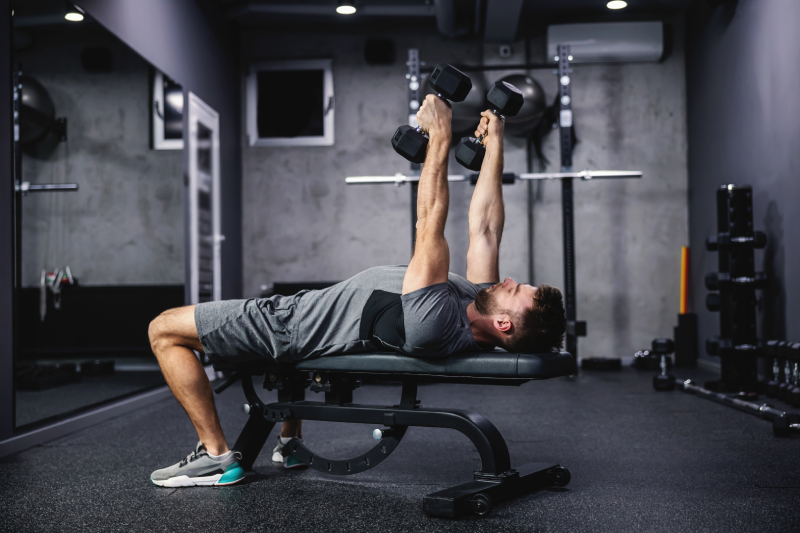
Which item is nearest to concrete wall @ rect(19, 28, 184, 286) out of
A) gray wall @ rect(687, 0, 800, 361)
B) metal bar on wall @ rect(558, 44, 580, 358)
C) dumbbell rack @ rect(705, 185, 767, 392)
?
metal bar on wall @ rect(558, 44, 580, 358)

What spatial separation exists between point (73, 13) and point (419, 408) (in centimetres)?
244

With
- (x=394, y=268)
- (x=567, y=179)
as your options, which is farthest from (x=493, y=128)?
(x=567, y=179)

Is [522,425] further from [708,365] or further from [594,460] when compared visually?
[708,365]

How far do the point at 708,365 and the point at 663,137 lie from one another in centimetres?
184

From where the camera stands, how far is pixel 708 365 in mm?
5031

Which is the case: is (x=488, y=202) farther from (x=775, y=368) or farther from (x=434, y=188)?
(x=775, y=368)

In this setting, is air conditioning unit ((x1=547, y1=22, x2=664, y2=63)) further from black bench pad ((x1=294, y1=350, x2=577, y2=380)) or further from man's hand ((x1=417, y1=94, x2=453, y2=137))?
black bench pad ((x1=294, y1=350, x2=577, y2=380))

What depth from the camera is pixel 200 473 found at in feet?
6.67

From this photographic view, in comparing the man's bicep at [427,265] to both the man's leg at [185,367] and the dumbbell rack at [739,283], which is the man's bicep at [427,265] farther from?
the dumbbell rack at [739,283]

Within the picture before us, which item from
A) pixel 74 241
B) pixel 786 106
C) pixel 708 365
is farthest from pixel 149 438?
pixel 708 365

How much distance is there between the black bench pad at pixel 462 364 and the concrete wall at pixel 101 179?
1.60 meters

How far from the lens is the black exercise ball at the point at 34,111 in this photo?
8.93 feet

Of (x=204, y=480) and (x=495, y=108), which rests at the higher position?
(x=495, y=108)

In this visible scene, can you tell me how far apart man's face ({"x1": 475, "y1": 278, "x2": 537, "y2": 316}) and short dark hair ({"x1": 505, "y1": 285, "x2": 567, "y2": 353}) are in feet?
0.06
